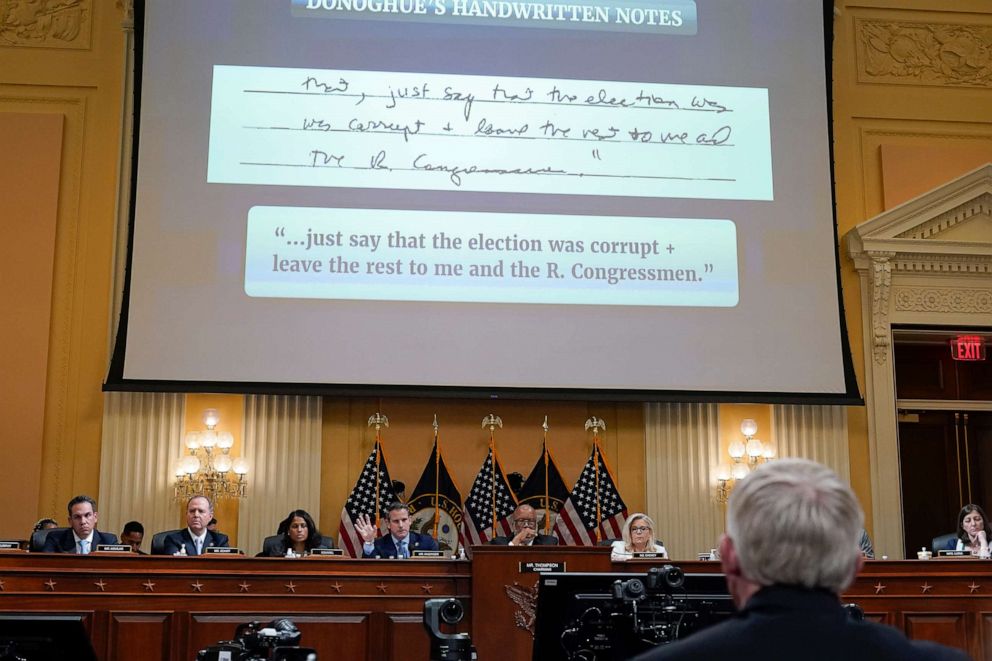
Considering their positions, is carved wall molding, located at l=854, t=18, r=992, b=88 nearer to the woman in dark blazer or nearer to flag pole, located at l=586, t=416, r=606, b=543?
flag pole, located at l=586, t=416, r=606, b=543

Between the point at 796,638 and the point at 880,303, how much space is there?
9.12 metres

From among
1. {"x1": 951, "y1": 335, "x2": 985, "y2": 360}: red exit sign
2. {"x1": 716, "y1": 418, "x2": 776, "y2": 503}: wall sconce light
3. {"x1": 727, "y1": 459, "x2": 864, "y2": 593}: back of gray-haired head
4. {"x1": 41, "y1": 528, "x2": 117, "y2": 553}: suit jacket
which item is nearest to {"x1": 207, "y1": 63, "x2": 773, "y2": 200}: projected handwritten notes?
{"x1": 716, "y1": 418, "x2": 776, "y2": 503}: wall sconce light

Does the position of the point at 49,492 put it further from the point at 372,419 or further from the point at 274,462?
the point at 372,419

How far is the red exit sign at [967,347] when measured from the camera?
1044 cm

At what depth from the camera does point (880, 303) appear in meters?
10.2

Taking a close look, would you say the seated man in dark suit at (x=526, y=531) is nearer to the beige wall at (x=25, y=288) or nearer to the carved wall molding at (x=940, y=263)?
the beige wall at (x=25, y=288)

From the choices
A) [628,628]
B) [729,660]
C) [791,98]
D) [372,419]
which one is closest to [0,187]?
[372,419]

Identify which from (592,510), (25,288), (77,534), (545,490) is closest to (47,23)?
(25,288)

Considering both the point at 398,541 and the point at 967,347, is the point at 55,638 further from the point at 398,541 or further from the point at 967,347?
the point at 967,347

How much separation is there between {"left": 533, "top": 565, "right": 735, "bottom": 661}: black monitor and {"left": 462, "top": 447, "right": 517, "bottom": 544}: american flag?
438cm

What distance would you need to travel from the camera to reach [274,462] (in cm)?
941

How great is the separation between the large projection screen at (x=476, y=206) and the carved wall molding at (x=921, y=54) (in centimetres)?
151

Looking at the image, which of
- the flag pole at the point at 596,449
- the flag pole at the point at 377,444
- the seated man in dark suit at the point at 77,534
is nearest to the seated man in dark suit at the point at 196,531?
the seated man in dark suit at the point at 77,534

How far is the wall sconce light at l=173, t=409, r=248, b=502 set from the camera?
9.20m
